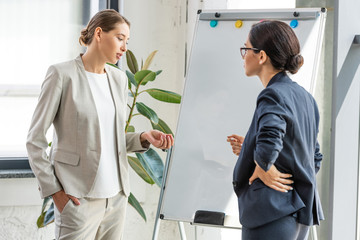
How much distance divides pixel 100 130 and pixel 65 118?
131 mm

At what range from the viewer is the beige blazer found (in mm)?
1890

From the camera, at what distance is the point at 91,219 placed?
6.34 ft

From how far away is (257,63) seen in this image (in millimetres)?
1782

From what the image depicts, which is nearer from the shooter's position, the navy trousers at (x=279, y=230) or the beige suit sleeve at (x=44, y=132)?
the navy trousers at (x=279, y=230)

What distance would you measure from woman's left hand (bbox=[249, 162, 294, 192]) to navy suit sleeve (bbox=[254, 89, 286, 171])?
0.18 ft

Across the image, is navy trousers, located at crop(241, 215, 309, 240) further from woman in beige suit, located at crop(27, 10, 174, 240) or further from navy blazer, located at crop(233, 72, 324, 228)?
woman in beige suit, located at crop(27, 10, 174, 240)

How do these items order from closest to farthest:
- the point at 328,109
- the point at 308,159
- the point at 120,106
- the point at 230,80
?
the point at 308,159 → the point at 120,106 → the point at 230,80 → the point at 328,109

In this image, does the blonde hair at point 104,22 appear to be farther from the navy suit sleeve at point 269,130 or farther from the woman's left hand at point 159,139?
the navy suit sleeve at point 269,130

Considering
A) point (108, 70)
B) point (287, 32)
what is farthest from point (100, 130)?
point (287, 32)

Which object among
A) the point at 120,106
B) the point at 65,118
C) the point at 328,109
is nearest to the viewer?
the point at 65,118

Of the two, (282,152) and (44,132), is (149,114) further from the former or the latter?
(282,152)

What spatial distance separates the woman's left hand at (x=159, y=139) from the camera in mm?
2107

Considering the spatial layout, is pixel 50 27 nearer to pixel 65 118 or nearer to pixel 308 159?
pixel 65 118

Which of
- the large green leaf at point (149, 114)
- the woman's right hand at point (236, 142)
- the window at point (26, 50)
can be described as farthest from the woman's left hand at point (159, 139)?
the window at point (26, 50)
